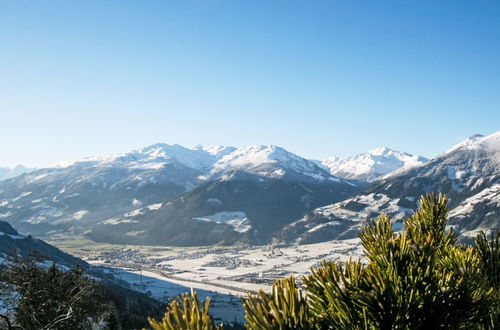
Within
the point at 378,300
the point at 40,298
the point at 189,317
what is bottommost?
the point at 40,298

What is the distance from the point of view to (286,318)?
280cm

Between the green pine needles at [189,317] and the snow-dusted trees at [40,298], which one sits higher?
the green pine needles at [189,317]

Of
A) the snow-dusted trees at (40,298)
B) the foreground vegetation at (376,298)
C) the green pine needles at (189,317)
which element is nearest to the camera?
the green pine needles at (189,317)

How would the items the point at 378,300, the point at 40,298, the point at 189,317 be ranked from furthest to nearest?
the point at 40,298 → the point at 378,300 → the point at 189,317

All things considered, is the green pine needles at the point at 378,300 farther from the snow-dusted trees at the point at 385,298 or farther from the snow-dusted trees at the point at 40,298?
the snow-dusted trees at the point at 40,298

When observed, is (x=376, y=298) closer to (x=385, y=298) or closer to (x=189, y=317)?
(x=385, y=298)

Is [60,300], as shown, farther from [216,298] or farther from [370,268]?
[216,298]

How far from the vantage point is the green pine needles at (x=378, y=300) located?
2.82m

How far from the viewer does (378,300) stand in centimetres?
316

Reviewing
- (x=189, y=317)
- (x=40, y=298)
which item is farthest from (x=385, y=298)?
(x=40, y=298)

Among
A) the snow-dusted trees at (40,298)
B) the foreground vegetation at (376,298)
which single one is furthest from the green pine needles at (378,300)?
the snow-dusted trees at (40,298)

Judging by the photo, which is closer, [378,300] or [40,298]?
[378,300]

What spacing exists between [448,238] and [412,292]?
2.46 meters

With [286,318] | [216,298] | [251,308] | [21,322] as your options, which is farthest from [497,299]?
[216,298]
